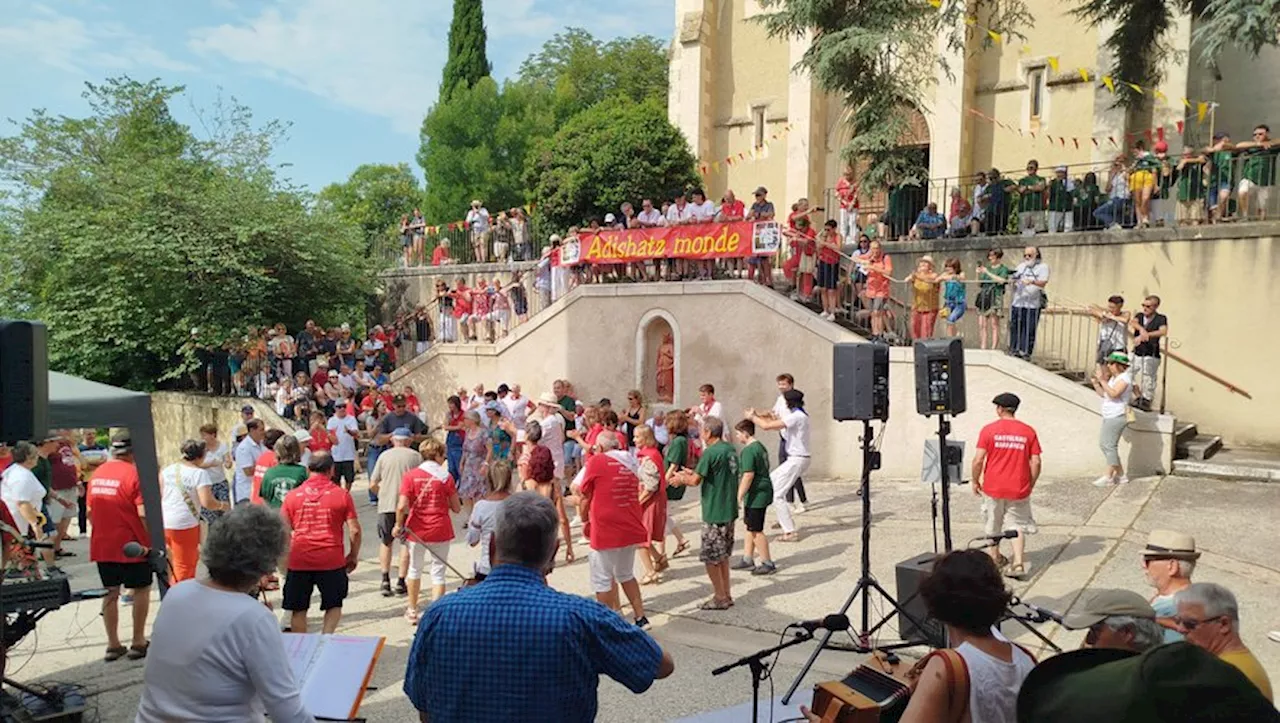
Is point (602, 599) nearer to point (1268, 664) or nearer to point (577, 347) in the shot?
point (1268, 664)

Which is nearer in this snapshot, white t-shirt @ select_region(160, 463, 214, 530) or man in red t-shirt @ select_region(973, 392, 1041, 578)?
white t-shirt @ select_region(160, 463, 214, 530)

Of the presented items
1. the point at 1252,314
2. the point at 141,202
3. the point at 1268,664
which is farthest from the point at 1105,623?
the point at 141,202

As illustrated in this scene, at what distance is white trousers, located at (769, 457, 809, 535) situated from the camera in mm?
9836

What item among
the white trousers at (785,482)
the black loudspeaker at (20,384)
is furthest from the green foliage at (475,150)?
the black loudspeaker at (20,384)

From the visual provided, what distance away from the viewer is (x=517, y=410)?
47.7 ft

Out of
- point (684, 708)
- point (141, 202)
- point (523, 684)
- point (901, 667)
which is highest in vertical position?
point (141, 202)

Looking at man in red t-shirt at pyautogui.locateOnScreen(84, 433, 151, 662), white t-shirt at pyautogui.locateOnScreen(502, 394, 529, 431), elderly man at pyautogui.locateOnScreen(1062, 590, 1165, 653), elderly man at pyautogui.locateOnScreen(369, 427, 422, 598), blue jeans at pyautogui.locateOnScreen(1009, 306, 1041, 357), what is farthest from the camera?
white t-shirt at pyautogui.locateOnScreen(502, 394, 529, 431)

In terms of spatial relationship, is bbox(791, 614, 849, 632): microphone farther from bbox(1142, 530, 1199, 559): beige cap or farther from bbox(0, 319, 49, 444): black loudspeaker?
bbox(0, 319, 49, 444): black loudspeaker

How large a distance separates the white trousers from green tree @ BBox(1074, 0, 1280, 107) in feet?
19.3

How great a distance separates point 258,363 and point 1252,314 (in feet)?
61.9

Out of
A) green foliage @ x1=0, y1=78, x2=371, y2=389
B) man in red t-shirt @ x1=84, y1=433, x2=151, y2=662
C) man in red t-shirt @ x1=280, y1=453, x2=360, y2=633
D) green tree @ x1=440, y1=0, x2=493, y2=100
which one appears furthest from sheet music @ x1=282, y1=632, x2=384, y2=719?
green tree @ x1=440, y1=0, x2=493, y2=100

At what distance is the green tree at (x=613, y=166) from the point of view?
23.4 metres

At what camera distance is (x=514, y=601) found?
282cm

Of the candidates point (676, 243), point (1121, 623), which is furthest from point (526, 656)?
point (676, 243)
